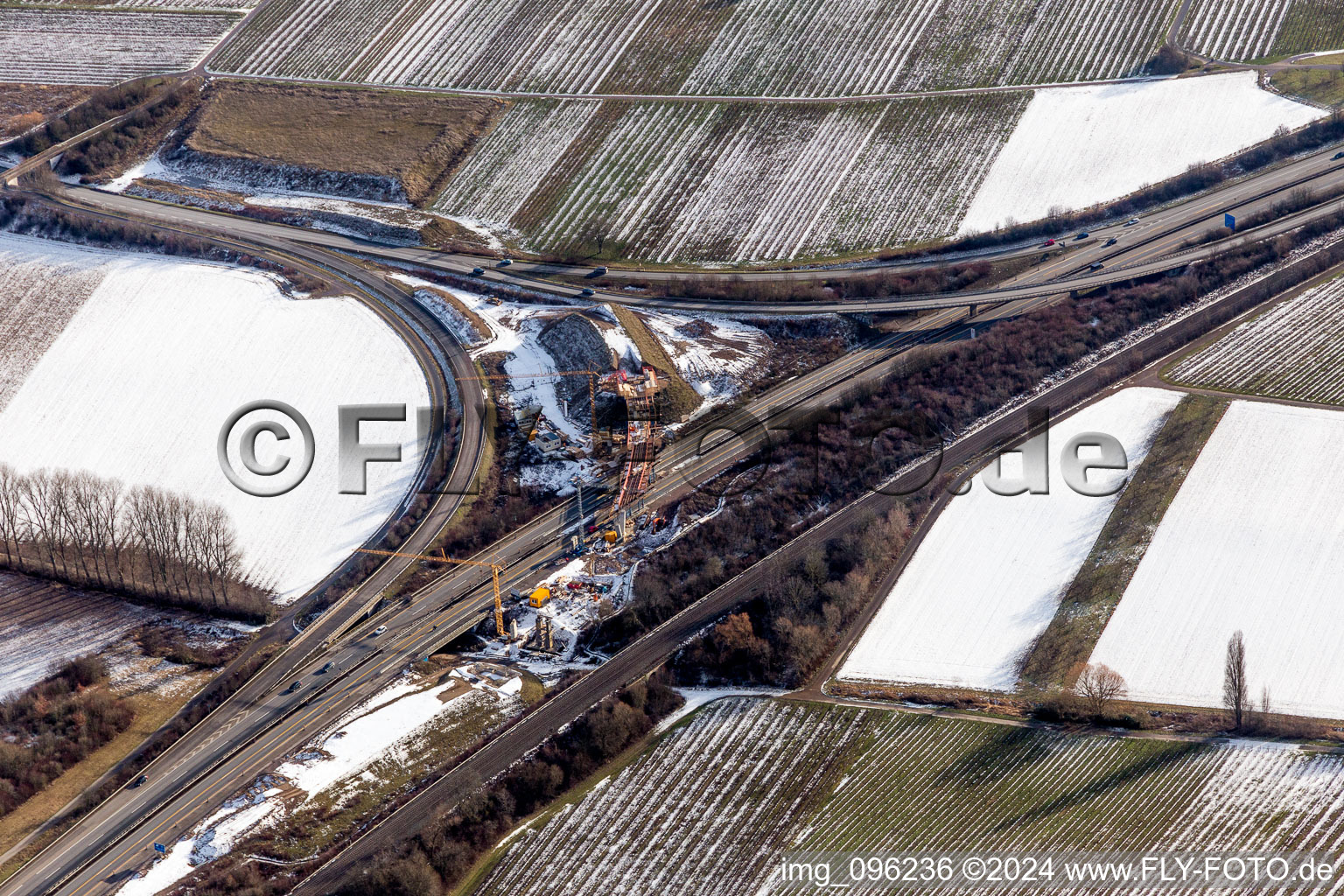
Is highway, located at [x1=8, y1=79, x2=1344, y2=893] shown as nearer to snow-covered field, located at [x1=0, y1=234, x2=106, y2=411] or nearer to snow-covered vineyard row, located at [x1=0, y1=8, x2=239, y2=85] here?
snow-covered field, located at [x1=0, y1=234, x2=106, y2=411]

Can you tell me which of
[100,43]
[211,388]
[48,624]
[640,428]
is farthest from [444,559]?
[100,43]

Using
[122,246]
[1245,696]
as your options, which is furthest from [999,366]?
[122,246]

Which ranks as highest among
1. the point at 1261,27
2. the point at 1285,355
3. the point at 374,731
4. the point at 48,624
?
the point at 1261,27

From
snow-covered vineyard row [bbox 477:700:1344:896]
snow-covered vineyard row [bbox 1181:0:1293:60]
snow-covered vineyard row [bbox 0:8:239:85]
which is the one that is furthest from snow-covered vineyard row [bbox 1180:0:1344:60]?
snow-covered vineyard row [bbox 0:8:239:85]

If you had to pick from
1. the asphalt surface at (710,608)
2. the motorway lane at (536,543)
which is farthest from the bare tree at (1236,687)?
the motorway lane at (536,543)

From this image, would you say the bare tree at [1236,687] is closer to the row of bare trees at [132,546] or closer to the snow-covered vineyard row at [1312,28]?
the row of bare trees at [132,546]

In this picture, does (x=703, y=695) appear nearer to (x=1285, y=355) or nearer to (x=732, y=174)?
(x=1285, y=355)
